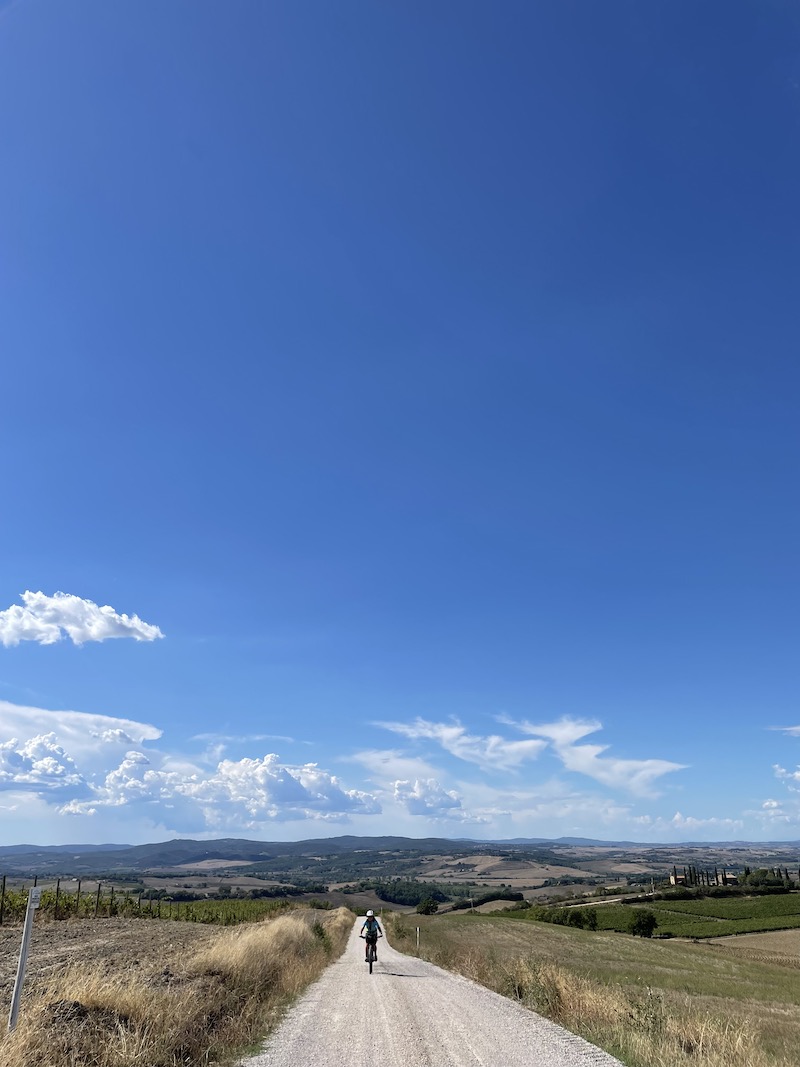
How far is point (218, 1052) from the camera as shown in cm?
1234

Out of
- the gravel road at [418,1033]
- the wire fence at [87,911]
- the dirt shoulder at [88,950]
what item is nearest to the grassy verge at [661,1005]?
the gravel road at [418,1033]

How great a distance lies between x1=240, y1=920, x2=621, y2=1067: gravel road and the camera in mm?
12273

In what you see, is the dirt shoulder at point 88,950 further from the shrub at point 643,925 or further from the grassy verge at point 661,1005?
the shrub at point 643,925

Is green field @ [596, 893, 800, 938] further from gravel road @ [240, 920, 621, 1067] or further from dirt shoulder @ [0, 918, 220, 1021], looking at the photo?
gravel road @ [240, 920, 621, 1067]

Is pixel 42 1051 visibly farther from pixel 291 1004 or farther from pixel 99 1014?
pixel 291 1004

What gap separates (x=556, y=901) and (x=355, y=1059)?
173m

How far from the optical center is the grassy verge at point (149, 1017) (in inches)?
392

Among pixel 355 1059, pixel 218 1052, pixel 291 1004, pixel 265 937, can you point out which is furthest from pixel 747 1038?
pixel 265 937

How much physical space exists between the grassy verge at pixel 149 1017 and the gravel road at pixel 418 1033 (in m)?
0.93

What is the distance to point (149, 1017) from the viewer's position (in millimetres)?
11875

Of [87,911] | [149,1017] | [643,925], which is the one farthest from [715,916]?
[149,1017]

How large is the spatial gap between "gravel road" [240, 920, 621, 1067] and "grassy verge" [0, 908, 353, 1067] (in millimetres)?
934

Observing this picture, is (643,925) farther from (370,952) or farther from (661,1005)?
(661,1005)

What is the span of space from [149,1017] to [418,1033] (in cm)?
602
